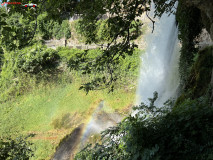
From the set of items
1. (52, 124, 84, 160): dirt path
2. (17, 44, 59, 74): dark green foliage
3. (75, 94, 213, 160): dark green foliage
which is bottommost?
(52, 124, 84, 160): dirt path

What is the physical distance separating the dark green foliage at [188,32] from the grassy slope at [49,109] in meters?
4.97

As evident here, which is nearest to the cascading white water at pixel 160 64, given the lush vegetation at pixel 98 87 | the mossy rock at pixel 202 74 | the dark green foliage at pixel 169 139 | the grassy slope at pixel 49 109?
the lush vegetation at pixel 98 87

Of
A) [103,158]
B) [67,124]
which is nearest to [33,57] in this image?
[67,124]

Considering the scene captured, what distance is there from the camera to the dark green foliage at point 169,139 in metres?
2.03

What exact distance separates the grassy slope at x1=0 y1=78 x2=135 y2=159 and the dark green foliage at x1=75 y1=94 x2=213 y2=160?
25.4 feet

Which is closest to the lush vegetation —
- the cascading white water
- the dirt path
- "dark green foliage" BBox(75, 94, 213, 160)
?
"dark green foliage" BBox(75, 94, 213, 160)

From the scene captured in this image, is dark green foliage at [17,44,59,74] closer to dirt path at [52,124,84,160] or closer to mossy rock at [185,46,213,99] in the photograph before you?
dirt path at [52,124,84,160]

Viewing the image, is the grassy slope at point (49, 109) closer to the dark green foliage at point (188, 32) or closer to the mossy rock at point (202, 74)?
the dark green foliage at point (188, 32)

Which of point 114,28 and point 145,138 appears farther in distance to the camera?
point 114,28

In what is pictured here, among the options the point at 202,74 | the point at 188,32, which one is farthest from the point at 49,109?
the point at 202,74

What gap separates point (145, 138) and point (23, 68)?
1474 cm

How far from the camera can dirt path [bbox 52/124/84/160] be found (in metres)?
8.75

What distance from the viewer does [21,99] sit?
1550 centimetres

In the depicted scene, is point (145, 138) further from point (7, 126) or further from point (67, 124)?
point (7, 126)
